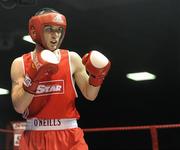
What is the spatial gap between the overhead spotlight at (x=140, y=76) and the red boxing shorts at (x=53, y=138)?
8.60 m

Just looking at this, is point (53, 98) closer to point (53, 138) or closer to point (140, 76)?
point (53, 138)

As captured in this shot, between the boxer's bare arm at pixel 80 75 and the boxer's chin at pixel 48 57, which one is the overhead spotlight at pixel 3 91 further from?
the boxer's chin at pixel 48 57

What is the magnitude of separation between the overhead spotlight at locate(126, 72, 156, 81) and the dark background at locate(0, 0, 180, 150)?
117 millimetres

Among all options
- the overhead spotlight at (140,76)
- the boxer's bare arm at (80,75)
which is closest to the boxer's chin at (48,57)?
the boxer's bare arm at (80,75)

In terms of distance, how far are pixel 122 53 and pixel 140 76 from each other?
4.75 ft

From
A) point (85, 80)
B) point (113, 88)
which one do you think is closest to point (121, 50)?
point (113, 88)

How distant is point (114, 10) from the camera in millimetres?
7496

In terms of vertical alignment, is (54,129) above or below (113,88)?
below

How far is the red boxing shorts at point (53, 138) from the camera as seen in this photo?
203 cm

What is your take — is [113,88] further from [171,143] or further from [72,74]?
[72,74]

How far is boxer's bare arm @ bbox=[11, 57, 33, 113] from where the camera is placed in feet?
6.33

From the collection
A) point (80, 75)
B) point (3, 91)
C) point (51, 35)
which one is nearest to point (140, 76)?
point (3, 91)

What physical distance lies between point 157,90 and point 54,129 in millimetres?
9164

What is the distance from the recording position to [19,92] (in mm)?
1964
